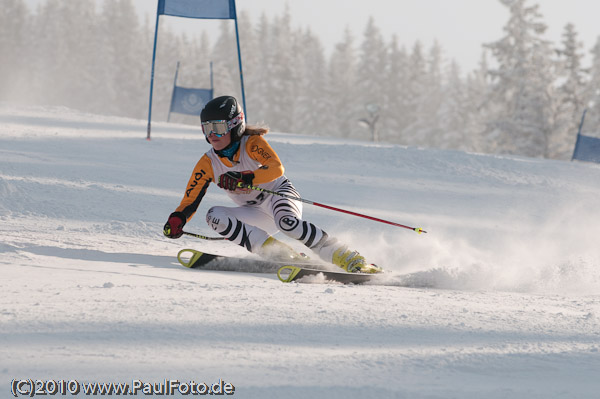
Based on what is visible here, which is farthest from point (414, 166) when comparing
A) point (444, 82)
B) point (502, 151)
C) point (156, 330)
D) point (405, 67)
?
point (444, 82)

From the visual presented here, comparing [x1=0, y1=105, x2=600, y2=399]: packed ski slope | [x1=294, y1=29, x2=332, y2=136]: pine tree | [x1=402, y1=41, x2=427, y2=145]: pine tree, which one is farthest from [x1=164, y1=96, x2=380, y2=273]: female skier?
[x1=402, y1=41, x2=427, y2=145]: pine tree

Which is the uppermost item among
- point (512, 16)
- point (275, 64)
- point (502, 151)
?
point (512, 16)

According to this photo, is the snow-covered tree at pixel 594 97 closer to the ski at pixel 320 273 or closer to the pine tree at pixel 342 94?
the pine tree at pixel 342 94

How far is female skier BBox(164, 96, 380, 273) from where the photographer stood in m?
4.52

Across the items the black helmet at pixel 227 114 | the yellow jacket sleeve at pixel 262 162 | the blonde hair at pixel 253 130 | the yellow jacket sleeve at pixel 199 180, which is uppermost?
the black helmet at pixel 227 114

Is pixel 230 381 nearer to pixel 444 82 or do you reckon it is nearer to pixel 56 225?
pixel 56 225

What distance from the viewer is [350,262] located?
176 inches

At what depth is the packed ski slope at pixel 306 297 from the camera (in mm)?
2088

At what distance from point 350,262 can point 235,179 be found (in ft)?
3.23

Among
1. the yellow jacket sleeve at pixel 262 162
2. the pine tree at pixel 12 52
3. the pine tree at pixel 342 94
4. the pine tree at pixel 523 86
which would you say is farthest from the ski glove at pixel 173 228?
the pine tree at pixel 12 52

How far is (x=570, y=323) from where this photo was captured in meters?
2.98

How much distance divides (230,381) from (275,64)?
53.0m

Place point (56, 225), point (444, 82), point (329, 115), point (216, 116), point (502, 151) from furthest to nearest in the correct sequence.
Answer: point (444, 82) < point (329, 115) < point (502, 151) < point (56, 225) < point (216, 116)

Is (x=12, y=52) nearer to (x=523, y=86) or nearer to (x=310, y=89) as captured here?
(x=310, y=89)
